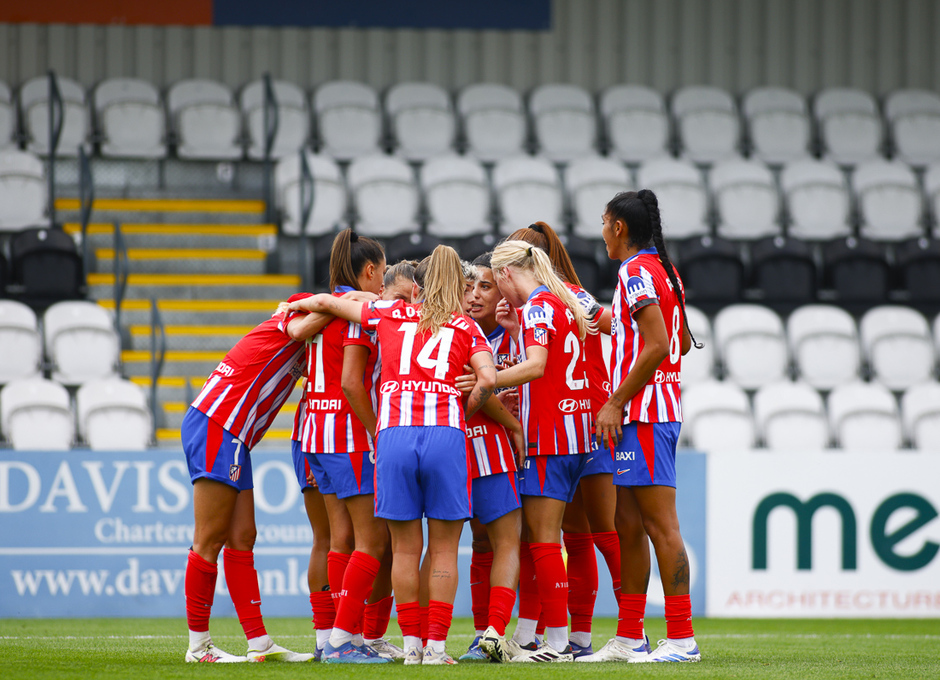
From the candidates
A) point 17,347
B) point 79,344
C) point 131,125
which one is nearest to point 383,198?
point 131,125

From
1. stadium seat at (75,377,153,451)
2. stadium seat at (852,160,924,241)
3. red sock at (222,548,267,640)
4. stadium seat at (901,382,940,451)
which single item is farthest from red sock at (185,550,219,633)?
stadium seat at (852,160,924,241)

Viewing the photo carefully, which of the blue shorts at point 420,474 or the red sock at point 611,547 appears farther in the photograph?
the red sock at point 611,547

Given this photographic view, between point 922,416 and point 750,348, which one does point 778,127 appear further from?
point 922,416

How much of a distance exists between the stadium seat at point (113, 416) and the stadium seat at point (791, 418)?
5381 millimetres

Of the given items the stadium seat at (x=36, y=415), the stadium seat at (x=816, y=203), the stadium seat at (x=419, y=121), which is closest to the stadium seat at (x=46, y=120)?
the stadium seat at (x=419, y=121)

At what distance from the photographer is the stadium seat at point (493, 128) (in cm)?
1289

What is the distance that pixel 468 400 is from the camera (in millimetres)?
4770

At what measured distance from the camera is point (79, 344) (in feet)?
32.2

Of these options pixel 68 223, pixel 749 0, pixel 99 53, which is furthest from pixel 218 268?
pixel 749 0

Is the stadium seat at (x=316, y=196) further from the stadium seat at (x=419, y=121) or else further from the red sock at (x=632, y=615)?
the red sock at (x=632, y=615)

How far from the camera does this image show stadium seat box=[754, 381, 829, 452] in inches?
385

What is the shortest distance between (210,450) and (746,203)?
28.7 feet

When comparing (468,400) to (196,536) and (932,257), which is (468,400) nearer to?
(196,536)

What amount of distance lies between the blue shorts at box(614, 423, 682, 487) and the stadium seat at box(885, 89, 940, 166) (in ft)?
33.2
